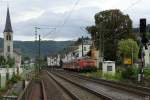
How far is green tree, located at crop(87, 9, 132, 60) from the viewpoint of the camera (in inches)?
4455

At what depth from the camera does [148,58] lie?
114000 mm

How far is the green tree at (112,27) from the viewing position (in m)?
113

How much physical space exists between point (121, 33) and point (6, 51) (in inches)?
2554

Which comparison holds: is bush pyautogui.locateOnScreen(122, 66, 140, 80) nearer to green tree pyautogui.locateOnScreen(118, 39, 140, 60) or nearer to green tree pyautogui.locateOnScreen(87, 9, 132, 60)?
green tree pyautogui.locateOnScreen(118, 39, 140, 60)

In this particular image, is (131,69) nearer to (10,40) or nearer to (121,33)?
(121,33)

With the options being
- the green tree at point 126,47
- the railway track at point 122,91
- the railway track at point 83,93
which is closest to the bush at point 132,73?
the railway track at point 122,91

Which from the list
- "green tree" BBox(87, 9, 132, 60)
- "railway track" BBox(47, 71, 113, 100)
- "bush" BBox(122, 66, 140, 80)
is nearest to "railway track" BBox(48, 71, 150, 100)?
"railway track" BBox(47, 71, 113, 100)

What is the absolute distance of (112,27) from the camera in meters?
117

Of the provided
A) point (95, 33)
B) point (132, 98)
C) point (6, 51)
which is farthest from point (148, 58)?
point (132, 98)

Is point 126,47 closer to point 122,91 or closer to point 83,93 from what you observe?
point 122,91

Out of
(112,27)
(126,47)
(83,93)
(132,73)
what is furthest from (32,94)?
(112,27)

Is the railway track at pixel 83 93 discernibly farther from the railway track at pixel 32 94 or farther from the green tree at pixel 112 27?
the green tree at pixel 112 27

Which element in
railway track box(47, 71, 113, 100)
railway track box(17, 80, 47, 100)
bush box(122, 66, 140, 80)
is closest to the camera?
railway track box(17, 80, 47, 100)

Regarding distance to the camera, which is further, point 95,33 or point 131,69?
point 95,33
